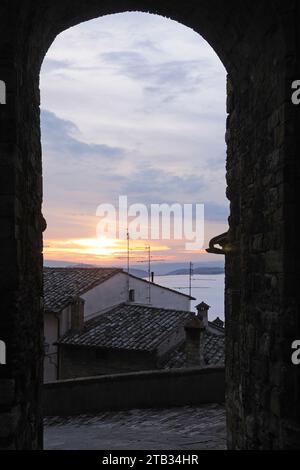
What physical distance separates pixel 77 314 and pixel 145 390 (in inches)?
410

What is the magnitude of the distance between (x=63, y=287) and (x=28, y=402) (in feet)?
54.6

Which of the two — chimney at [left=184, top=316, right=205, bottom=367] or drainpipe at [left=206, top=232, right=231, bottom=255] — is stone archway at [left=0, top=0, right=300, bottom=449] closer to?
drainpipe at [left=206, top=232, right=231, bottom=255]

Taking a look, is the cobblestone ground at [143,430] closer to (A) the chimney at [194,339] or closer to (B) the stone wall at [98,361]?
(A) the chimney at [194,339]

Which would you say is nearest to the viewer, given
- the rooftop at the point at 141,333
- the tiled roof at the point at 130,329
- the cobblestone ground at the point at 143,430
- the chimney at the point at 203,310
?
the cobblestone ground at the point at 143,430

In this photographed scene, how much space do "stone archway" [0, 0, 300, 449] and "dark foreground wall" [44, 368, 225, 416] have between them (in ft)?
10.8

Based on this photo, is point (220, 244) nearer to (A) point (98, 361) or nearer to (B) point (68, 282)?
(A) point (98, 361)

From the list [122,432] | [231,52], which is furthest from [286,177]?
[122,432]

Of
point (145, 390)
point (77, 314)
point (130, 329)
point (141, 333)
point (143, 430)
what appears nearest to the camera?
point (143, 430)

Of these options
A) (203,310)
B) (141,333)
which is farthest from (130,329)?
(203,310)

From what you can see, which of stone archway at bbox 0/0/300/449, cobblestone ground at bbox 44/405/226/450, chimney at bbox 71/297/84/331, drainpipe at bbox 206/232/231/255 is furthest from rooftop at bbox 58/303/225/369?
stone archway at bbox 0/0/300/449

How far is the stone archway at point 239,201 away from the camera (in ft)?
11.2

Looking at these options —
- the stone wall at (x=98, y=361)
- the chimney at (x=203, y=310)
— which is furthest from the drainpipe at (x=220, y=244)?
the chimney at (x=203, y=310)

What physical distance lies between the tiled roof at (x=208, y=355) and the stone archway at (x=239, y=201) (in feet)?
36.6

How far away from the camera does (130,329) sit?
58.7 ft
